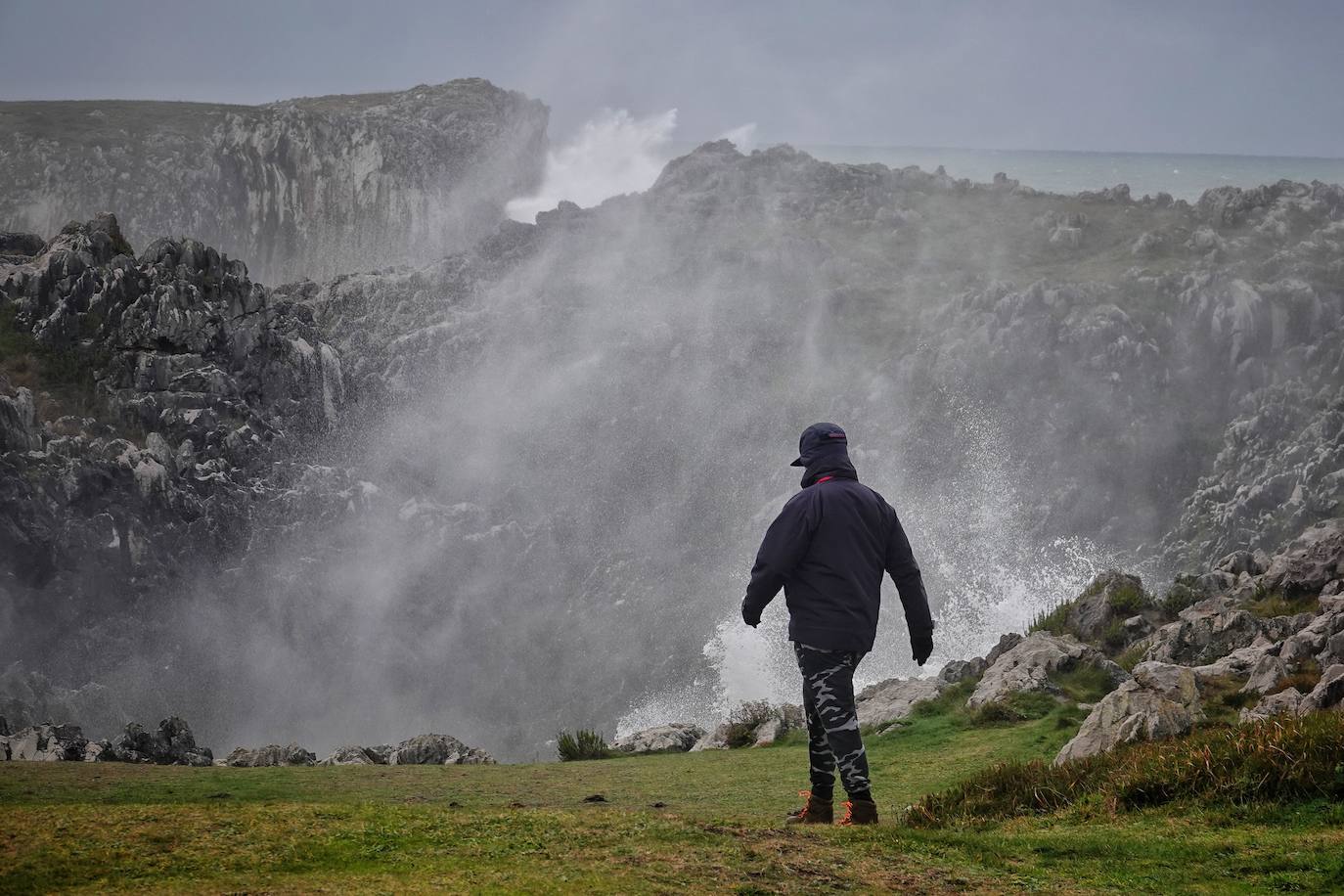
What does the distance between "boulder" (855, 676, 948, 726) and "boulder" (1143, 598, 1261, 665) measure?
15.4 ft

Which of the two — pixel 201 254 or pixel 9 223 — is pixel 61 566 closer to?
pixel 201 254

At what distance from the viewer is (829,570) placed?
1069 centimetres

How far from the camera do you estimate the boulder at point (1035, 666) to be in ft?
65.0

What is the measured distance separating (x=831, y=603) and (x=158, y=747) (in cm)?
2613

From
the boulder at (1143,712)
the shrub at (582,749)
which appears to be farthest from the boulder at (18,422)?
the boulder at (1143,712)

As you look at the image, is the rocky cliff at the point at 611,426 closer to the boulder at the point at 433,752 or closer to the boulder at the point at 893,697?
the boulder at the point at 893,697

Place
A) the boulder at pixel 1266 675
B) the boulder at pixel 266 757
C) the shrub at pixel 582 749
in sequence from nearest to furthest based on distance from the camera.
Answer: the boulder at pixel 1266 675
the shrub at pixel 582 749
the boulder at pixel 266 757

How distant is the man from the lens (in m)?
10.6

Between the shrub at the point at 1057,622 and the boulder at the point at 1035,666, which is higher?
the shrub at the point at 1057,622

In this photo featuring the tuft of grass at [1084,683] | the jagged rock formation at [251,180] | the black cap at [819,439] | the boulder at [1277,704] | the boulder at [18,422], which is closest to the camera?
the black cap at [819,439]

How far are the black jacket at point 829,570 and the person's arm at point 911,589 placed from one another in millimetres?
14

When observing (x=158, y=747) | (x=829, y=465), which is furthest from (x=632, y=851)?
(x=158, y=747)

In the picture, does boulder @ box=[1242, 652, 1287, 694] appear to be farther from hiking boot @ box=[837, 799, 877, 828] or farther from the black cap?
the black cap

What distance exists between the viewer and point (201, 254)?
101125 mm
